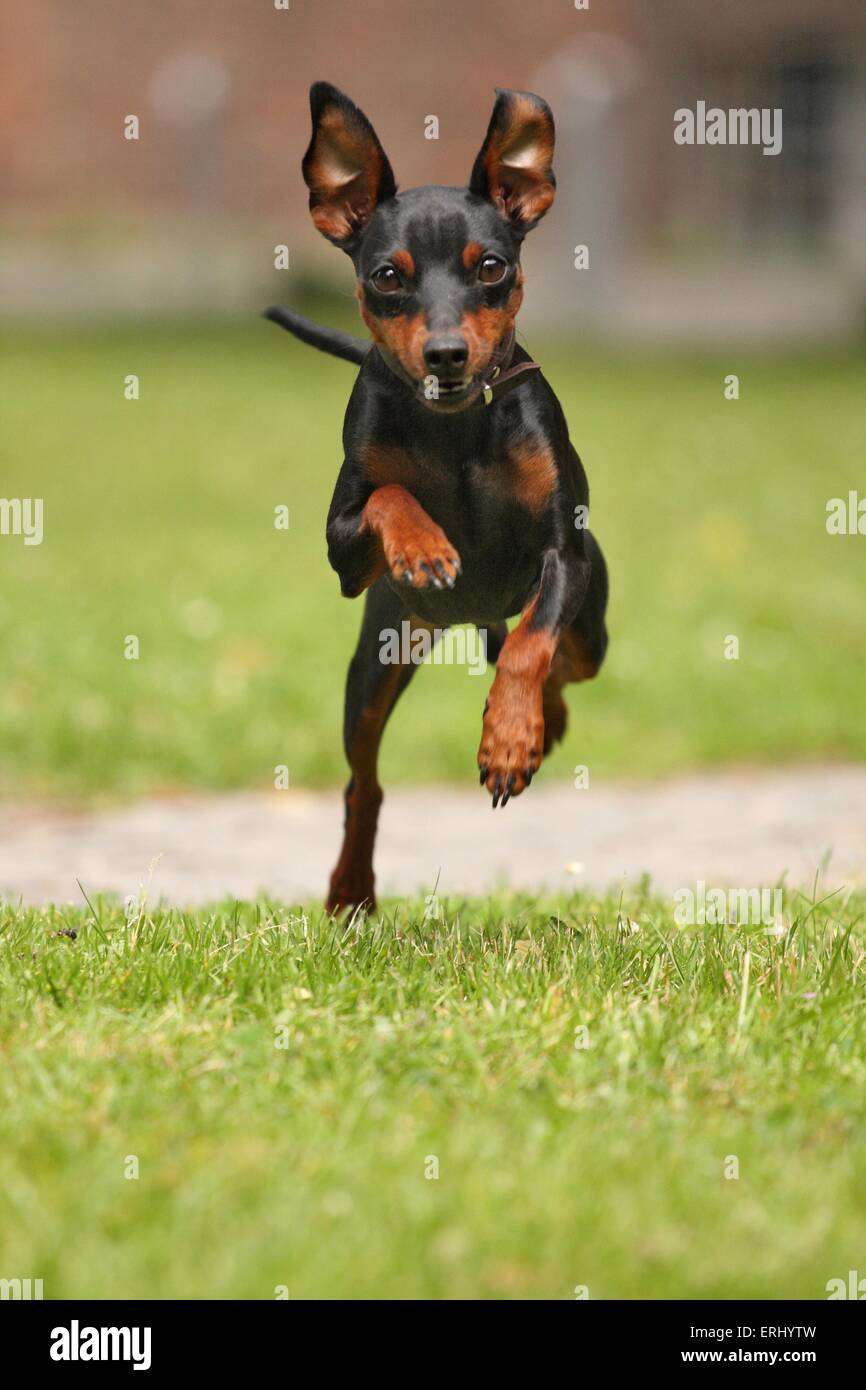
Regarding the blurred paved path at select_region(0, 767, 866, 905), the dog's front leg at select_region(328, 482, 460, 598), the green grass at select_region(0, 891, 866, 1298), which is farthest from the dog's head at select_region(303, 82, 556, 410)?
the blurred paved path at select_region(0, 767, 866, 905)

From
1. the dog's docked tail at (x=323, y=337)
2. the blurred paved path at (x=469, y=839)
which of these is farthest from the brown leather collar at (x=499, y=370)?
the blurred paved path at (x=469, y=839)

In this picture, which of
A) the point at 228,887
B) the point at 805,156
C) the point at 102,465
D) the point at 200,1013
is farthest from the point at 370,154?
the point at 805,156

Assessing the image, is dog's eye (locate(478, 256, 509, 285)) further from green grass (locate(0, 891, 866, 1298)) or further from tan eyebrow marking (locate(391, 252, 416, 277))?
green grass (locate(0, 891, 866, 1298))

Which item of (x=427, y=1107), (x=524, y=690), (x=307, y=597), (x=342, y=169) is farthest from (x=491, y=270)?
(x=307, y=597)

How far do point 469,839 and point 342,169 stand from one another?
3.05 m

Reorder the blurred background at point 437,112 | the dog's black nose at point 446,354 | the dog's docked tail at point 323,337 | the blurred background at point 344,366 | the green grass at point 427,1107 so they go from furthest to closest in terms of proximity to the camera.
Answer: the blurred background at point 437,112 → the blurred background at point 344,366 → the dog's docked tail at point 323,337 → the dog's black nose at point 446,354 → the green grass at point 427,1107

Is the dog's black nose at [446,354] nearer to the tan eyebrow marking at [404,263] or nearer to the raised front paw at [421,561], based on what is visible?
the tan eyebrow marking at [404,263]

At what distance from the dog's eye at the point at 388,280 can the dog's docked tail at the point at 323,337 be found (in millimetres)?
602

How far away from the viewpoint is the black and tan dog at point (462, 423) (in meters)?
3.36

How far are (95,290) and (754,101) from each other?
8.71 metres

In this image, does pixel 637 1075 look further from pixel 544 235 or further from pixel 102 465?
pixel 544 235

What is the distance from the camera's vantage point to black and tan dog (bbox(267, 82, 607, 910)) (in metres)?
3.36

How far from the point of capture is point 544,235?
21641mm

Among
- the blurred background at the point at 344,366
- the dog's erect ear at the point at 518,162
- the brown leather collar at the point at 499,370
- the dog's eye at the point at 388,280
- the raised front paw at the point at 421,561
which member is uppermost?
the blurred background at the point at 344,366
